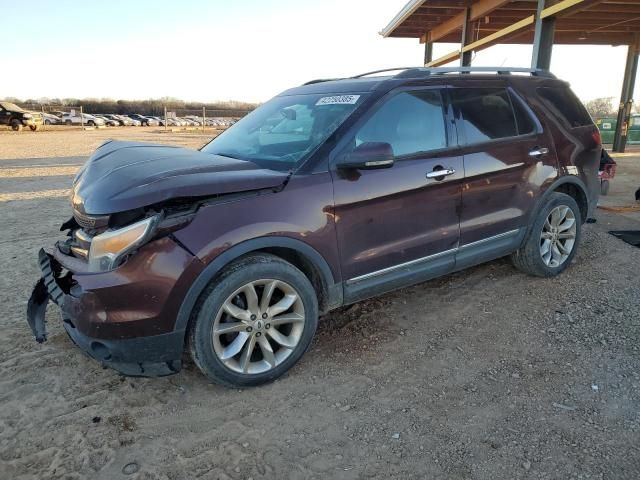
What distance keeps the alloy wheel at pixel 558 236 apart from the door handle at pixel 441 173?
139 cm

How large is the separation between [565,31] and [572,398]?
16678mm

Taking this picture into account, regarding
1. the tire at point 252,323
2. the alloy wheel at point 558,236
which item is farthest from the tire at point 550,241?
the tire at point 252,323

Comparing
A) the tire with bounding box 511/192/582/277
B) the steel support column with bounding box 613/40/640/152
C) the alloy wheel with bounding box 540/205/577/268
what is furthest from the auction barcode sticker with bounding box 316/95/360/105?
the steel support column with bounding box 613/40/640/152

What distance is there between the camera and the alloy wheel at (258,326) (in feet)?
9.19

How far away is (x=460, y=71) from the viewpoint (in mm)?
3920

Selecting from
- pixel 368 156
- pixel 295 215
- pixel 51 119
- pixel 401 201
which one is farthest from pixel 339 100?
pixel 51 119

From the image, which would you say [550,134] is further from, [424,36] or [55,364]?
[424,36]

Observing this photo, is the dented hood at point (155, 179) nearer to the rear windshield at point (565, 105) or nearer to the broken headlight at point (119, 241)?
the broken headlight at point (119, 241)

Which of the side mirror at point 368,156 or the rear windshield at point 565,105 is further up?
the rear windshield at point 565,105

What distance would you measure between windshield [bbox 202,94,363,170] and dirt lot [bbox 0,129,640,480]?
1.37m

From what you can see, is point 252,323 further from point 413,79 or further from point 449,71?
point 449,71

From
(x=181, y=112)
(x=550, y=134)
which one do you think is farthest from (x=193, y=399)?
(x=181, y=112)

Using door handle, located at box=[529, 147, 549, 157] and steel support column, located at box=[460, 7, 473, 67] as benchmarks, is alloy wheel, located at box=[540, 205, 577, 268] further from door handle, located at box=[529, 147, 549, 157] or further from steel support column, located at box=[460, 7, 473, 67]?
steel support column, located at box=[460, 7, 473, 67]

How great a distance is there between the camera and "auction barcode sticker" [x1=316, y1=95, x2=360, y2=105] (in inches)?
135
